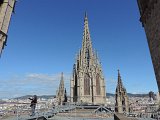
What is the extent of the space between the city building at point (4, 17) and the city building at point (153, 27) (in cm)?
561

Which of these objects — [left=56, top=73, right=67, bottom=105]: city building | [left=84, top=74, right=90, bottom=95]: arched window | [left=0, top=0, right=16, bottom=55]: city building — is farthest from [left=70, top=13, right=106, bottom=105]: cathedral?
[left=0, top=0, right=16, bottom=55]: city building

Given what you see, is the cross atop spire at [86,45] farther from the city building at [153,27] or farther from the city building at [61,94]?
the city building at [153,27]

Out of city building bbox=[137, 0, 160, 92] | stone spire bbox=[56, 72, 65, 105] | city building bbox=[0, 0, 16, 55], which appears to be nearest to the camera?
city building bbox=[137, 0, 160, 92]

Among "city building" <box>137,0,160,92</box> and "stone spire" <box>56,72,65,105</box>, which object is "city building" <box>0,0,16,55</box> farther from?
"stone spire" <box>56,72,65,105</box>

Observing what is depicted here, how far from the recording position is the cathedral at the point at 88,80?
197 feet

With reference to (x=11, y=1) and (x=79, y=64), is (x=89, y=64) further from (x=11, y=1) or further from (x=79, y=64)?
(x=11, y=1)

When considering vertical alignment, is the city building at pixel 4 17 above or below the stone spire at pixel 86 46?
below

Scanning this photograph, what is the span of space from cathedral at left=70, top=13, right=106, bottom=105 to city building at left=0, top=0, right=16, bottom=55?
50797mm

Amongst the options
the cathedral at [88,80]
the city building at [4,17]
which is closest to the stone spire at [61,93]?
the cathedral at [88,80]

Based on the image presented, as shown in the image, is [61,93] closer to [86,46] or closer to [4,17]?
[86,46]

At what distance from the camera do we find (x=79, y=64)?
62.8 metres

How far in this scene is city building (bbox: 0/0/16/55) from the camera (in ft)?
28.3

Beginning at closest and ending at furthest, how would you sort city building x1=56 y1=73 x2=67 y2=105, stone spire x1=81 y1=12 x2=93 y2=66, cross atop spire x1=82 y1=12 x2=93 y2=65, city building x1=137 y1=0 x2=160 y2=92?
city building x1=137 y1=0 x2=160 y2=92 < city building x1=56 y1=73 x2=67 y2=105 < stone spire x1=81 y1=12 x2=93 y2=66 < cross atop spire x1=82 y1=12 x2=93 y2=65

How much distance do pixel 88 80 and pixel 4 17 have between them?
53.6 metres
